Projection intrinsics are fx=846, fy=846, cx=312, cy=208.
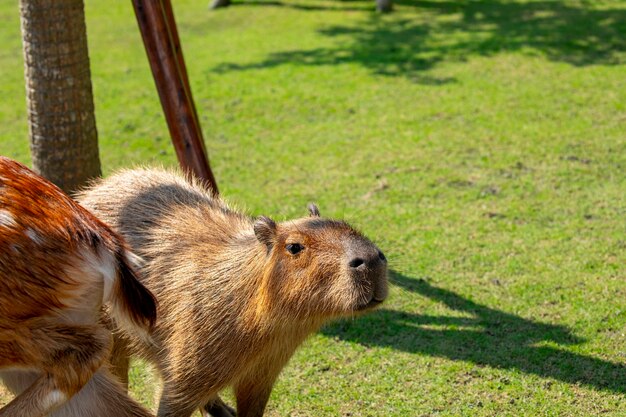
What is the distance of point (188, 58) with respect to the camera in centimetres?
978

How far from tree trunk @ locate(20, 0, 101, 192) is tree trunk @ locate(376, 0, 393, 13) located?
7710mm

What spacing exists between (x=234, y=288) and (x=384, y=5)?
8.85m

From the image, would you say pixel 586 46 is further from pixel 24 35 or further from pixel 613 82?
pixel 24 35

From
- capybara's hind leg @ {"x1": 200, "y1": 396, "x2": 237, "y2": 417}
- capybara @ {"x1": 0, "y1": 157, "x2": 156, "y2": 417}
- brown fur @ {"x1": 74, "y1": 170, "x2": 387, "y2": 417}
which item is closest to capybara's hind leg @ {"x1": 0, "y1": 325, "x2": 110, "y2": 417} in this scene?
capybara @ {"x1": 0, "y1": 157, "x2": 156, "y2": 417}

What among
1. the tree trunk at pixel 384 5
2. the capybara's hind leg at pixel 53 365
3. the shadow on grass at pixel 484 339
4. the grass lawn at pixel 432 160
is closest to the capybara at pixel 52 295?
the capybara's hind leg at pixel 53 365

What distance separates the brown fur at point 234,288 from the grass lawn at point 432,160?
0.44 m

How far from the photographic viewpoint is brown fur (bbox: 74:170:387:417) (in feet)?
10.6

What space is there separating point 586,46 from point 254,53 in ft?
12.3

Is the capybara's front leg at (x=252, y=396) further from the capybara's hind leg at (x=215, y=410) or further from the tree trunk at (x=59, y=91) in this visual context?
the tree trunk at (x=59, y=91)

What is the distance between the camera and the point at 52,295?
2.38m

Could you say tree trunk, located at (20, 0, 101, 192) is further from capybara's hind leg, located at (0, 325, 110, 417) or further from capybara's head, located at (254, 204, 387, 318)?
capybara's hind leg, located at (0, 325, 110, 417)

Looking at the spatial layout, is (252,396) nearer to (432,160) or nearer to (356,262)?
(356,262)

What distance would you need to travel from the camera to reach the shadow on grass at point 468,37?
9.19 m

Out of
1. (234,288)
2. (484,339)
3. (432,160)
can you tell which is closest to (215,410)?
(234,288)
